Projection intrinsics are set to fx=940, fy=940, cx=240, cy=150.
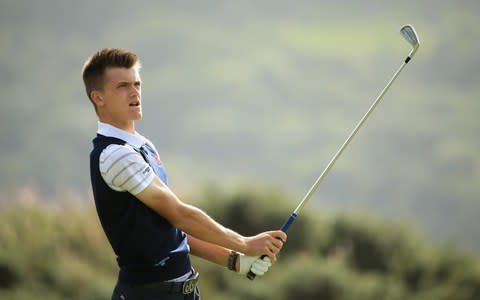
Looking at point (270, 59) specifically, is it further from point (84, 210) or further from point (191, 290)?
point (191, 290)

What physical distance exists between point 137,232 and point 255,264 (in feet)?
2.15

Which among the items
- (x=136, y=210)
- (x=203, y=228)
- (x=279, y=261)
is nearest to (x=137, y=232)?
(x=136, y=210)

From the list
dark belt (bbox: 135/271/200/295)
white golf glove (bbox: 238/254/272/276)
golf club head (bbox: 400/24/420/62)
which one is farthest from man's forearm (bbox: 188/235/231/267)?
golf club head (bbox: 400/24/420/62)

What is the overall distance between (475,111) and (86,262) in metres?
15.4

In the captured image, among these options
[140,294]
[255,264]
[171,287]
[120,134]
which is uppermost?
[120,134]

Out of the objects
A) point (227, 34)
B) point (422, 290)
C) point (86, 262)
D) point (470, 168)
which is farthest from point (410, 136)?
point (86, 262)

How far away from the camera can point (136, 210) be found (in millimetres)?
4176

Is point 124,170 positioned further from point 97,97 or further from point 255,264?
point 255,264

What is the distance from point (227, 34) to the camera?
32562 mm

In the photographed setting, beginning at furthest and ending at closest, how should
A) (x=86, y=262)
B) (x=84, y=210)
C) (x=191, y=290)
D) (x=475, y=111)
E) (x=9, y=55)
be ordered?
(x=9, y=55) < (x=475, y=111) < (x=84, y=210) < (x=86, y=262) < (x=191, y=290)

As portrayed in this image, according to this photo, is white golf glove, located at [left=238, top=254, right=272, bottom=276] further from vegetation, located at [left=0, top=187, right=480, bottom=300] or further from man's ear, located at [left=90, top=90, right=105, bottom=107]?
vegetation, located at [left=0, top=187, right=480, bottom=300]

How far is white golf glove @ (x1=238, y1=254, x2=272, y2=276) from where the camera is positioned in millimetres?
4488

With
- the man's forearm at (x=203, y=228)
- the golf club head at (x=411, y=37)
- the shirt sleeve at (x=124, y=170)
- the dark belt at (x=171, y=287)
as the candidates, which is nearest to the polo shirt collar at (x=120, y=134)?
the shirt sleeve at (x=124, y=170)

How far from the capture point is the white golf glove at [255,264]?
4.49 m
